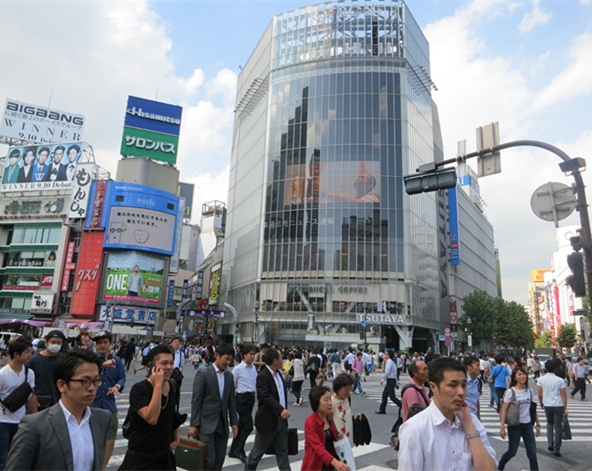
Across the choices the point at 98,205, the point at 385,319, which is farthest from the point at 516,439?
the point at 98,205

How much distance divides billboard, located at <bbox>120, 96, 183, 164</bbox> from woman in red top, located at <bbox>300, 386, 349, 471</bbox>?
68.9 metres

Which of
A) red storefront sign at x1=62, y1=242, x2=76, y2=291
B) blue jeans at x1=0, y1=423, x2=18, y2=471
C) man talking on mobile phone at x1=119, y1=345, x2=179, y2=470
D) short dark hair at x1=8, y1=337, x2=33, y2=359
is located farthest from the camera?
red storefront sign at x1=62, y1=242, x2=76, y2=291

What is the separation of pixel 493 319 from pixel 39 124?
70319mm

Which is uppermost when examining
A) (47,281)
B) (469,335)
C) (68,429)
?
(47,281)

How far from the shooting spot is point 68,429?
9.16ft

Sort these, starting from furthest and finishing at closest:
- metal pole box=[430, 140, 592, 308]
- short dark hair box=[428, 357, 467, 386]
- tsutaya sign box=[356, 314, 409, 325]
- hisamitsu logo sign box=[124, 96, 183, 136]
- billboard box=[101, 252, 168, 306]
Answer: hisamitsu logo sign box=[124, 96, 183, 136] < billboard box=[101, 252, 168, 306] < tsutaya sign box=[356, 314, 409, 325] < metal pole box=[430, 140, 592, 308] < short dark hair box=[428, 357, 467, 386]

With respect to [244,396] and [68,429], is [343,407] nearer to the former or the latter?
[68,429]

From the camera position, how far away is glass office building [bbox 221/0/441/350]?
51219mm

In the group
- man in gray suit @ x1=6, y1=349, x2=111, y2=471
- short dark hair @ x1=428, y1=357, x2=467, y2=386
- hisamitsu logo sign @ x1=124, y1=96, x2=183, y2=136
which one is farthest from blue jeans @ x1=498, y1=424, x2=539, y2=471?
hisamitsu logo sign @ x1=124, y1=96, x2=183, y2=136

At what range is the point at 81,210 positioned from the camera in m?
62.0

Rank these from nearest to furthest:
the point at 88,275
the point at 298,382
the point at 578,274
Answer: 1. the point at 578,274
2. the point at 298,382
3. the point at 88,275

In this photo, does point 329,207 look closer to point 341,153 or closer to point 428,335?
point 341,153

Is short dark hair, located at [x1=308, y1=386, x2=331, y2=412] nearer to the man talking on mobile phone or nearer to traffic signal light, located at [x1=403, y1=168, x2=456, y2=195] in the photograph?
the man talking on mobile phone

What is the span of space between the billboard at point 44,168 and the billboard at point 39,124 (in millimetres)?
4136
